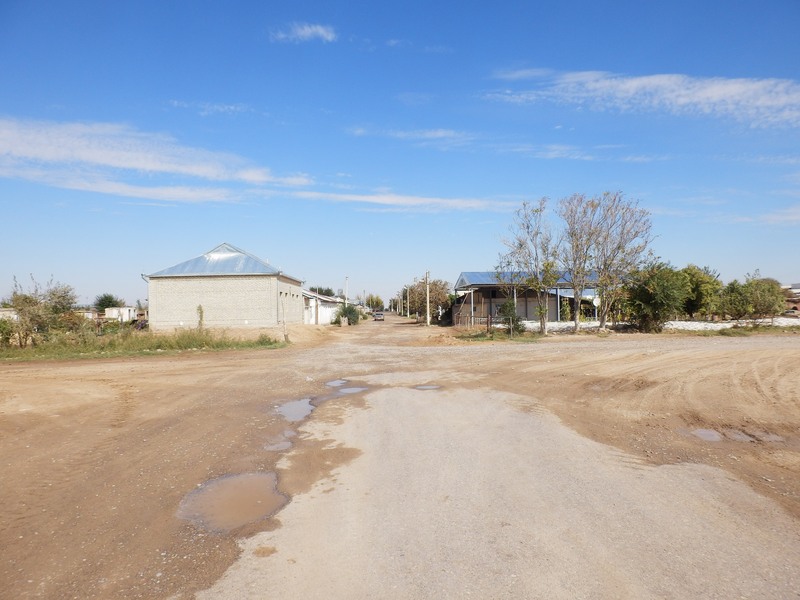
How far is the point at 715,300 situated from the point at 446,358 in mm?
28700

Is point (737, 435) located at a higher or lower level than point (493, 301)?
lower

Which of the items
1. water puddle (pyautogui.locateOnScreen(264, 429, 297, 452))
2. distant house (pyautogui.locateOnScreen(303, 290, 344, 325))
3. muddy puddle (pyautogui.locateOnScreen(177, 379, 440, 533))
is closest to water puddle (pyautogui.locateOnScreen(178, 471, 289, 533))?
muddy puddle (pyautogui.locateOnScreen(177, 379, 440, 533))

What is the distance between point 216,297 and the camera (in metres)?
37.8

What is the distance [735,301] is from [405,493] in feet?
128

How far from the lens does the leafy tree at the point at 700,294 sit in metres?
40.8

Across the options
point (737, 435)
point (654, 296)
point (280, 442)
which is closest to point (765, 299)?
point (654, 296)

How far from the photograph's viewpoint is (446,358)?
22.5 metres

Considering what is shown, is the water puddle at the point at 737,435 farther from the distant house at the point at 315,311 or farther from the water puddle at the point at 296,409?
the distant house at the point at 315,311

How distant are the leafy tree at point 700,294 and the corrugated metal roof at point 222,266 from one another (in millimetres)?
30602

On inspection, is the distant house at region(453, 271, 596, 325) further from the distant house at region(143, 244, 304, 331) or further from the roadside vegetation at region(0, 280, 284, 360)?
the roadside vegetation at region(0, 280, 284, 360)

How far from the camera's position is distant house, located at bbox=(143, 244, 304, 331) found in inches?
1479

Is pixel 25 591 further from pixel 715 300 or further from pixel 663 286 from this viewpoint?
pixel 715 300

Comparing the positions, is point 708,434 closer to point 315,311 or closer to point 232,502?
point 232,502

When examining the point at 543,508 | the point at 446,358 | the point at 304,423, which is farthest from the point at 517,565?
the point at 446,358
